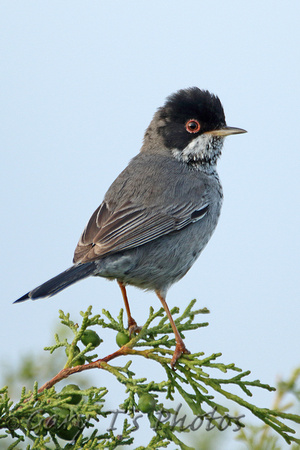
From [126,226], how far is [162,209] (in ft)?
1.56

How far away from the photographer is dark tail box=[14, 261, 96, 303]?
403 centimetres

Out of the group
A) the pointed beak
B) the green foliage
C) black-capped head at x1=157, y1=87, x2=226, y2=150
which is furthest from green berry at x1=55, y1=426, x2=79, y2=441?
the pointed beak

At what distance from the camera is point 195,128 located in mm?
6207

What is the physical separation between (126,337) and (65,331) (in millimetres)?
440

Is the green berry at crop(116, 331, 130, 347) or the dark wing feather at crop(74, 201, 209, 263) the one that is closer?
the green berry at crop(116, 331, 130, 347)

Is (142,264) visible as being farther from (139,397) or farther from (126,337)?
(139,397)

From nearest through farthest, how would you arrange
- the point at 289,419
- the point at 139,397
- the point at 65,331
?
the point at 289,419
the point at 139,397
the point at 65,331

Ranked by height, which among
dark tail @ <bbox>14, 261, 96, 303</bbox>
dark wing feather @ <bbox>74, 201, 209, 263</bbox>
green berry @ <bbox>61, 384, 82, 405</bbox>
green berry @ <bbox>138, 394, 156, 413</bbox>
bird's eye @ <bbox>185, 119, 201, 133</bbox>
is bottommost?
green berry @ <bbox>138, 394, 156, 413</bbox>

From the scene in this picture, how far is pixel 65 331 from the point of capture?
13.6ft

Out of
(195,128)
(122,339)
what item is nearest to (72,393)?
(122,339)

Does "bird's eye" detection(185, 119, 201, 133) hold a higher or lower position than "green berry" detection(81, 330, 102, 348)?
higher

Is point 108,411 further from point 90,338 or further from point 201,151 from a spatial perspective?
point 201,151

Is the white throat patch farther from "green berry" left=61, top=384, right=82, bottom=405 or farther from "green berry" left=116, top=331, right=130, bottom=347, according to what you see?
"green berry" left=61, top=384, right=82, bottom=405

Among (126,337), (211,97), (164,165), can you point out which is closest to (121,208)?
(164,165)
